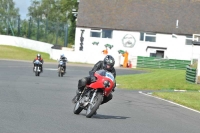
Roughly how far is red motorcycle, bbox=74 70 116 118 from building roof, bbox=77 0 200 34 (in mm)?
56061

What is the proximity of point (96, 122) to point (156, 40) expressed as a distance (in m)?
57.8

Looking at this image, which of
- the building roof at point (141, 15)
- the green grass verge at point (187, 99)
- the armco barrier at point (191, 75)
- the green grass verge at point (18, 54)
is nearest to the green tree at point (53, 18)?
the green grass verge at point (18, 54)

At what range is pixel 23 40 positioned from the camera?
76812 mm

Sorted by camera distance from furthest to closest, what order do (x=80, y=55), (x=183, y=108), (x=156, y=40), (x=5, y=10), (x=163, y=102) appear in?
(x=5, y=10) → (x=156, y=40) → (x=80, y=55) → (x=163, y=102) → (x=183, y=108)

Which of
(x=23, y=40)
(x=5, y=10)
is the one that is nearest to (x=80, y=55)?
(x=23, y=40)

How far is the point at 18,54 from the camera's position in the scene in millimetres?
69750

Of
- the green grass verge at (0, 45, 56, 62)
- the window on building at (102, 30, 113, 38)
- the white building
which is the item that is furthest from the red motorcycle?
the window on building at (102, 30, 113, 38)

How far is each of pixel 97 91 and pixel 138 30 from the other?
186 feet

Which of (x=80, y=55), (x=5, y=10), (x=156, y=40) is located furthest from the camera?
(x=5, y=10)

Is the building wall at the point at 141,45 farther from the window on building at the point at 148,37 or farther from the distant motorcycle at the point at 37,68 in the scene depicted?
the distant motorcycle at the point at 37,68

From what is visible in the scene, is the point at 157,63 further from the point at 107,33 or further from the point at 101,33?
the point at 101,33

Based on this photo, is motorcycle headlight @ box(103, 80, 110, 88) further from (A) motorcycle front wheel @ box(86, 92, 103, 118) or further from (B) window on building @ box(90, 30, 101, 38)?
(B) window on building @ box(90, 30, 101, 38)

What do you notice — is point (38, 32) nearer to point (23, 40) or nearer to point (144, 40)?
point (23, 40)

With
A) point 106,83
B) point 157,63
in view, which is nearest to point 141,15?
point 157,63
